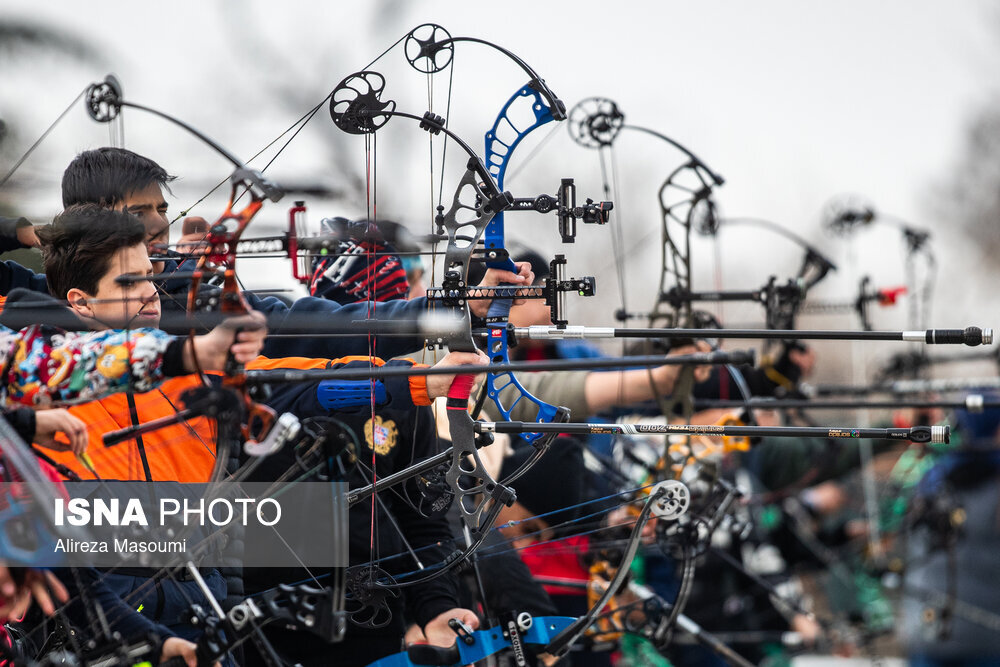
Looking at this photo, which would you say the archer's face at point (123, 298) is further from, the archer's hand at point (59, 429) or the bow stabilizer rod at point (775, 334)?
the bow stabilizer rod at point (775, 334)

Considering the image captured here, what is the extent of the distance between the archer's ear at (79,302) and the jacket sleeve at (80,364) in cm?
14

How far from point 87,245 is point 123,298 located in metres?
0.17

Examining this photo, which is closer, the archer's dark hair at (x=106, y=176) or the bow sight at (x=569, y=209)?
the archer's dark hair at (x=106, y=176)

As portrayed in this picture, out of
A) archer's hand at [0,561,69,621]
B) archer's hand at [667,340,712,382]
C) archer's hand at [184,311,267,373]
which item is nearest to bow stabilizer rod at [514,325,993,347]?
archer's hand at [184,311,267,373]

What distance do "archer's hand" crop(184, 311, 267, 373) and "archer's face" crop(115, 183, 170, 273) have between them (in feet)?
1.91

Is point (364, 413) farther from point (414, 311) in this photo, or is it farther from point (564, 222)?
point (564, 222)

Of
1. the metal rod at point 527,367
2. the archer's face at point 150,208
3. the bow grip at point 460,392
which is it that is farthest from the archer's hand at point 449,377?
the archer's face at point 150,208

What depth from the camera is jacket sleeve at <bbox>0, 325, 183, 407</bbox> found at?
7.45ft

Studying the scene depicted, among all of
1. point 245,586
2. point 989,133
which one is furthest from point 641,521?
point 989,133

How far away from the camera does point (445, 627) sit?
3355 mm

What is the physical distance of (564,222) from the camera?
3.08 m

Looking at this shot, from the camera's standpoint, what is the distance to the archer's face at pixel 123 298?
2.48 meters

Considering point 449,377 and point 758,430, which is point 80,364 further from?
point 758,430

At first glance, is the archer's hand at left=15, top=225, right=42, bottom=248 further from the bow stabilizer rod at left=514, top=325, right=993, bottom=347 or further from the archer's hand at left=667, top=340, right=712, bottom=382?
the archer's hand at left=667, top=340, right=712, bottom=382
